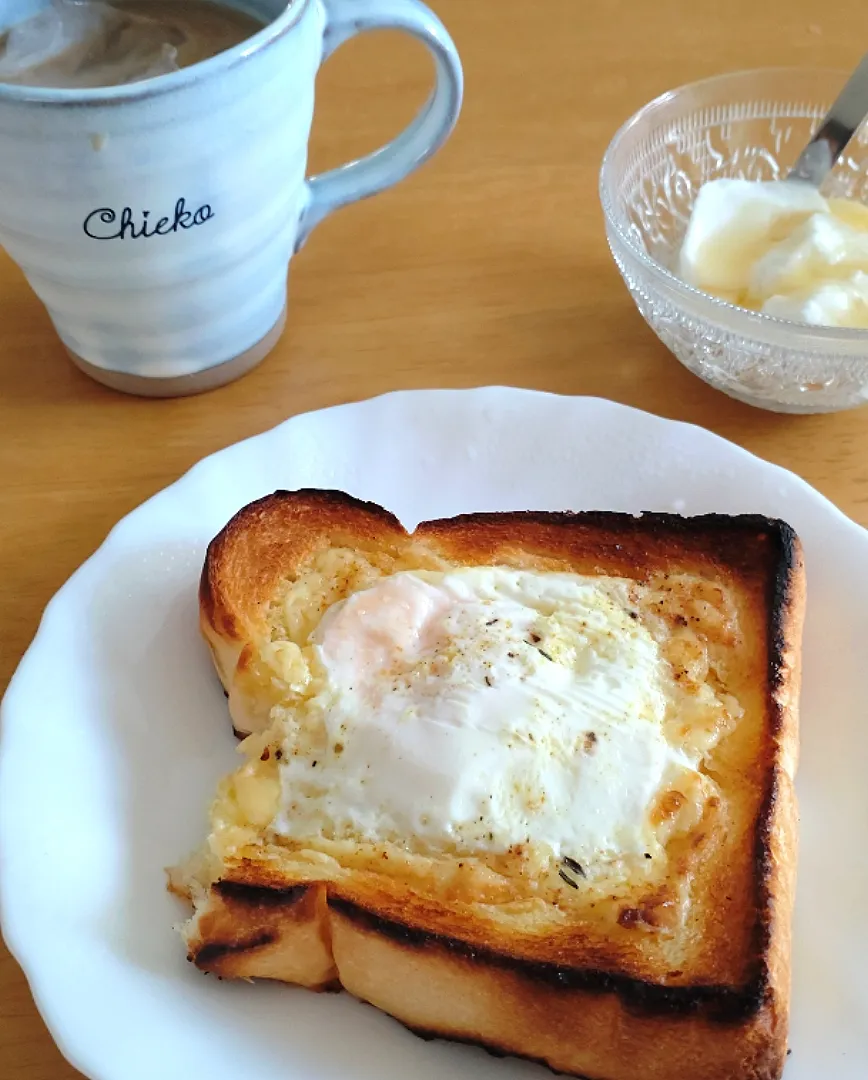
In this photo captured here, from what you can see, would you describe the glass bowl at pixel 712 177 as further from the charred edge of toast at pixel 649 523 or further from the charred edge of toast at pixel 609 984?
the charred edge of toast at pixel 609 984

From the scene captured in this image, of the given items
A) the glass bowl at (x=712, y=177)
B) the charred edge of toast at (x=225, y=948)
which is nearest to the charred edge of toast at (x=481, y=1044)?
the charred edge of toast at (x=225, y=948)

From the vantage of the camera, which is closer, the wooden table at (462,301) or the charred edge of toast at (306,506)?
the charred edge of toast at (306,506)

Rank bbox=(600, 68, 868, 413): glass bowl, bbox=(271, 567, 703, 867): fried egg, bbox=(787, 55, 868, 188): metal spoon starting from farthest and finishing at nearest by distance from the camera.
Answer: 1. bbox=(787, 55, 868, 188): metal spoon
2. bbox=(600, 68, 868, 413): glass bowl
3. bbox=(271, 567, 703, 867): fried egg

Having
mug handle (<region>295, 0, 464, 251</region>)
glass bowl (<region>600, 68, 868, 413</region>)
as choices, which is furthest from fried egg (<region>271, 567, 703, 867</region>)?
mug handle (<region>295, 0, 464, 251</region>)

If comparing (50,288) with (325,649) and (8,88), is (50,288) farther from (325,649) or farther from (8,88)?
(325,649)

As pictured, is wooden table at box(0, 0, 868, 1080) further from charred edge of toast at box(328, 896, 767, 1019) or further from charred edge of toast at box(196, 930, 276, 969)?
charred edge of toast at box(328, 896, 767, 1019)

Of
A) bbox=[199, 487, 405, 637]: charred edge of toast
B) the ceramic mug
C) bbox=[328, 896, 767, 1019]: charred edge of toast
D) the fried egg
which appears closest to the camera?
bbox=[328, 896, 767, 1019]: charred edge of toast

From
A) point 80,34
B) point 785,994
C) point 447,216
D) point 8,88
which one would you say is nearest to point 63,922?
point 785,994
